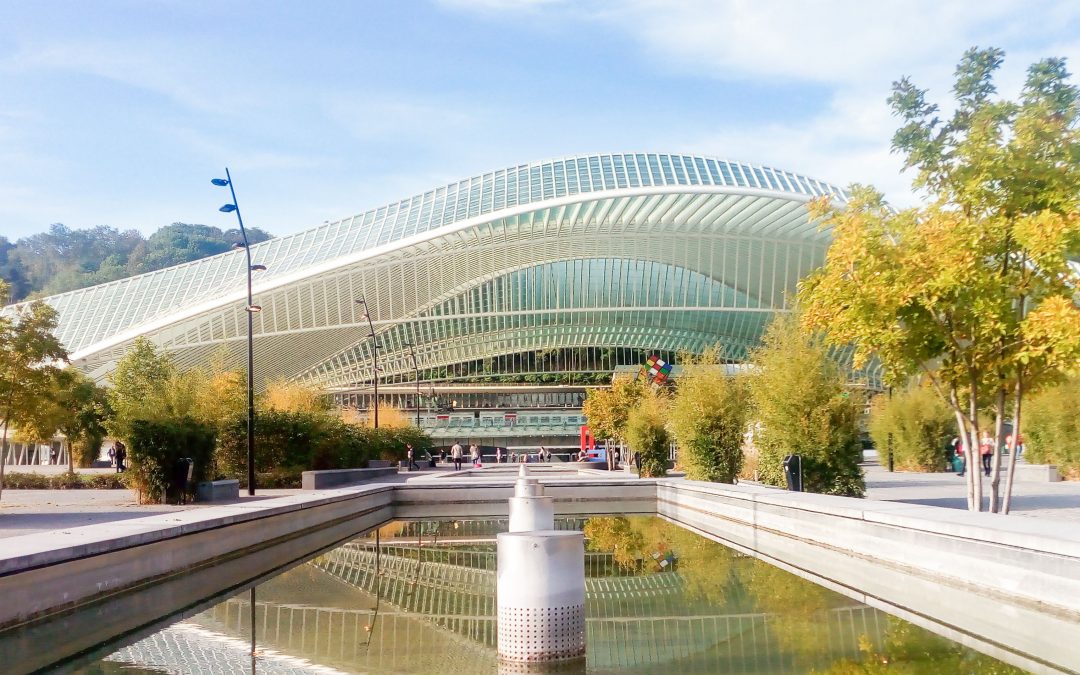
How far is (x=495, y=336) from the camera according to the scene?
3147 inches

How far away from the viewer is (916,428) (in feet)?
134

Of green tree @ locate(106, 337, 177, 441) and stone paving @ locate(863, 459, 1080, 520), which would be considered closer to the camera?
stone paving @ locate(863, 459, 1080, 520)

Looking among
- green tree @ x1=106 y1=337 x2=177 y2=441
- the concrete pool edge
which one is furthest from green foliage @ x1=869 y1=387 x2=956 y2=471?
green tree @ x1=106 y1=337 x2=177 y2=441

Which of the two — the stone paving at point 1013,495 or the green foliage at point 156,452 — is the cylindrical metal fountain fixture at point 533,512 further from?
the green foliage at point 156,452

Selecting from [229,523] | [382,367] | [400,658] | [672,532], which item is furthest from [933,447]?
[382,367]

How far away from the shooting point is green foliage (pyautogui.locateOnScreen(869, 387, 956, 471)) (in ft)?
127

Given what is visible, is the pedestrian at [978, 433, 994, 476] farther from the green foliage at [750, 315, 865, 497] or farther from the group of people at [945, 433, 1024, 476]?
the green foliage at [750, 315, 865, 497]

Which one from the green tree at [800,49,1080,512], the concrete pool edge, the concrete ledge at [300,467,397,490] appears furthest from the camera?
the concrete ledge at [300,467,397,490]

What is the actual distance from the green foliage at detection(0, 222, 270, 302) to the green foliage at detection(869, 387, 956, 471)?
134681 mm

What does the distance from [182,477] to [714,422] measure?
15.3 metres

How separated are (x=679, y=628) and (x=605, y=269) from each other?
6491 cm

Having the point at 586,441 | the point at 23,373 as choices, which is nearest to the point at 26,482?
the point at 23,373

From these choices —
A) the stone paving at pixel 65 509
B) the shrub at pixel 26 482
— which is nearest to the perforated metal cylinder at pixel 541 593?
the stone paving at pixel 65 509

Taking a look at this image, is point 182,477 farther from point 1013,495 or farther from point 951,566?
point 1013,495
